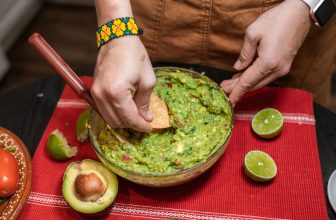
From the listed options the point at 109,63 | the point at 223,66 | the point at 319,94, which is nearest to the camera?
the point at 109,63

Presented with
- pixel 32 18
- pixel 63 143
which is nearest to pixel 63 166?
pixel 63 143

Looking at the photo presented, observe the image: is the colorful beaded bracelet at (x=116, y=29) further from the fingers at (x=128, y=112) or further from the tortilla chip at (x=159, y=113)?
the tortilla chip at (x=159, y=113)

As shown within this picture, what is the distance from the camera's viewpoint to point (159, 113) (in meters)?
1.30

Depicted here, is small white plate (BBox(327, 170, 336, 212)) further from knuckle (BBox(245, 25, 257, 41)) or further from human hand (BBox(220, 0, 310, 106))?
knuckle (BBox(245, 25, 257, 41))

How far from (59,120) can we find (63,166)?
214mm

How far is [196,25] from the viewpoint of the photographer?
1.48 metres

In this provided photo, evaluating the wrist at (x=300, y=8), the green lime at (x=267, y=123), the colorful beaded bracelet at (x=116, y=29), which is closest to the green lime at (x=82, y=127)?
the colorful beaded bracelet at (x=116, y=29)

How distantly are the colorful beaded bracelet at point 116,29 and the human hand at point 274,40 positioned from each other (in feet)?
1.27

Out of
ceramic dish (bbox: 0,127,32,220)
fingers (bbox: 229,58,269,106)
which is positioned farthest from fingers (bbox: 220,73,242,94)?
ceramic dish (bbox: 0,127,32,220)

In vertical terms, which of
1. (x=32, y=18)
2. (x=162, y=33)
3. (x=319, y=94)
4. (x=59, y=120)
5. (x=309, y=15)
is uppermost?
(x=309, y=15)

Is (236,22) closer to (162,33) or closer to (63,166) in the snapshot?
(162,33)

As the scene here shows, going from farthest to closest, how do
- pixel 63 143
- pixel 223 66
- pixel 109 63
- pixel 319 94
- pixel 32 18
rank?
pixel 32 18 → pixel 319 94 → pixel 223 66 → pixel 63 143 → pixel 109 63

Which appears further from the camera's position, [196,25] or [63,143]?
[196,25]

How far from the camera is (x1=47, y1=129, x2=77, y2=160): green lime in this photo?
4.37 feet
